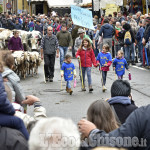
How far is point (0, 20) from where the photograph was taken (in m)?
37.1

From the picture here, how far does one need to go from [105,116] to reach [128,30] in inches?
642

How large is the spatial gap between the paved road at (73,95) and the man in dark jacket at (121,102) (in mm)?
3577

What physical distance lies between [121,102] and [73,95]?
7.57 meters

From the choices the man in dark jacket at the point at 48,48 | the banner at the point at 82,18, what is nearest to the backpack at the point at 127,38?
the banner at the point at 82,18

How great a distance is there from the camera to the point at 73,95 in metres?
13.2

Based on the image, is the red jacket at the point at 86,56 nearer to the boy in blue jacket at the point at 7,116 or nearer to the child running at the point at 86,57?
the child running at the point at 86,57

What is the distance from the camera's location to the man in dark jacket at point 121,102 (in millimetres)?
5535

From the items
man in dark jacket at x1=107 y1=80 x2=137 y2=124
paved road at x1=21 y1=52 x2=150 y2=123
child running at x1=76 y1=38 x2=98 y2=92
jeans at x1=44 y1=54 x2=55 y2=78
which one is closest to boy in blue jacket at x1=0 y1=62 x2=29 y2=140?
man in dark jacket at x1=107 y1=80 x2=137 y2=124

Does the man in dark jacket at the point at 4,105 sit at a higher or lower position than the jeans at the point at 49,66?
higher

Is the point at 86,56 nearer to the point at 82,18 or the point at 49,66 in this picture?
the point at 49,66

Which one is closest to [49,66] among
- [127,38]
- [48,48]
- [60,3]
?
[48,48]

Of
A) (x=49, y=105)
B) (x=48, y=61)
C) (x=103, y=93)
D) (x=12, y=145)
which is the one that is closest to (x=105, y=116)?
(x=12, y=145)

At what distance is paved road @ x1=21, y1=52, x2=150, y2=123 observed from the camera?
10784mm

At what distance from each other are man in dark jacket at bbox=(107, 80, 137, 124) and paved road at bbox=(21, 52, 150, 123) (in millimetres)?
3577
